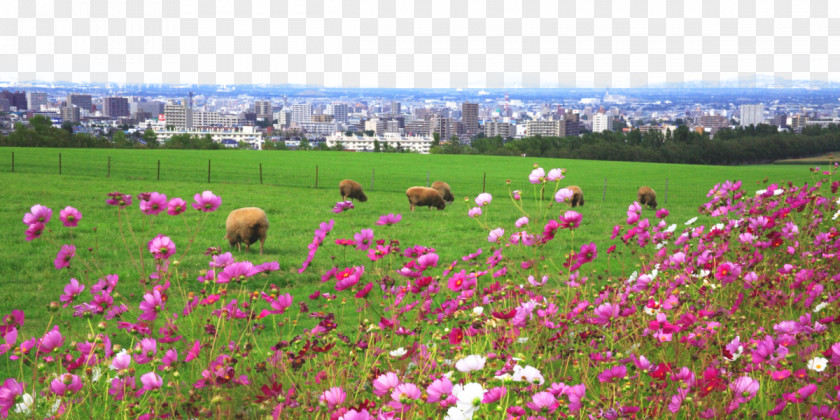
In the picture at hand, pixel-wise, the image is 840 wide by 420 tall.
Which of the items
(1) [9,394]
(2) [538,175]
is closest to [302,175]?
(2) [538,175]

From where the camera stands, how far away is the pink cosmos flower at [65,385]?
2930 mm

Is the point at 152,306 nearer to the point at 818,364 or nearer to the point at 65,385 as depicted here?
the point at 65,385

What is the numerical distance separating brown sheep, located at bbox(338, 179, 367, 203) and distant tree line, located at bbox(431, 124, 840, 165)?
189ft

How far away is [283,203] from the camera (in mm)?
26344

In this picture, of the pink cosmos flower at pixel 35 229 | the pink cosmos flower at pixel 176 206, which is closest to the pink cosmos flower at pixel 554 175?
the pink cosmos flower at pixel 176 206

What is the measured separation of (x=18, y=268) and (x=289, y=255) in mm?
4802

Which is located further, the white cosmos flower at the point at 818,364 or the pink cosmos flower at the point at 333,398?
the white cosmos flower at the point at 818,364

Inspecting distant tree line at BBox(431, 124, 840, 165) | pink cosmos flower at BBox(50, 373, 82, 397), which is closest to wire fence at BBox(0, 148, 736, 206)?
distant tree line at BBox(431, 124, 840, 165)

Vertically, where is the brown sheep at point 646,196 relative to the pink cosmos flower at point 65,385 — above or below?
below

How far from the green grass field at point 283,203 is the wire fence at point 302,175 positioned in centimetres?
13

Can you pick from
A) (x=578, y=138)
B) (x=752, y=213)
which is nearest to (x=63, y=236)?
(x=752, y=213)

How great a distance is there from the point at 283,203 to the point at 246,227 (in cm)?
1182

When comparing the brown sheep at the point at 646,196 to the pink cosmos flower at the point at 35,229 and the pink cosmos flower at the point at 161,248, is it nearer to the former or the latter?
the pink cosmos flower at the point at 161,248

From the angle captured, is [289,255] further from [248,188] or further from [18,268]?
[248,188]
